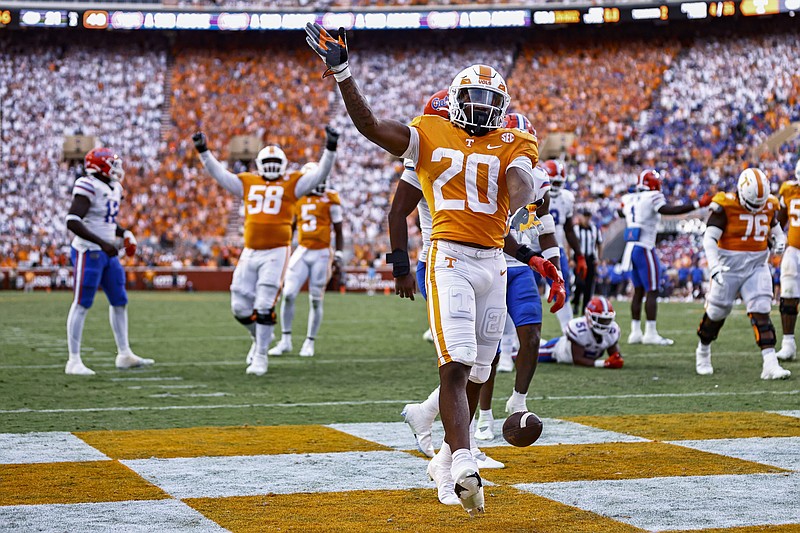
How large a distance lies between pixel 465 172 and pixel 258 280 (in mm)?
5562

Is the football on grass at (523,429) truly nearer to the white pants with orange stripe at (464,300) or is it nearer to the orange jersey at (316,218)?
the white pants with orange stripe at (464,300)

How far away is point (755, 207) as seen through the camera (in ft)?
30.8

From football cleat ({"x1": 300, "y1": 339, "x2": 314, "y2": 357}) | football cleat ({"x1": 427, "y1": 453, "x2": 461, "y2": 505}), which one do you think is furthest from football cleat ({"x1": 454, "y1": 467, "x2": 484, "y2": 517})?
football cleat ({"x1": 300, "y1": 339, "x2": 314, "y2": 357})

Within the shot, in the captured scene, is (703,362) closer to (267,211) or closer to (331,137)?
(331,137)

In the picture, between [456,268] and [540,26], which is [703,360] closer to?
[456,268]

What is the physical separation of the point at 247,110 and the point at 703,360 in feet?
92.3

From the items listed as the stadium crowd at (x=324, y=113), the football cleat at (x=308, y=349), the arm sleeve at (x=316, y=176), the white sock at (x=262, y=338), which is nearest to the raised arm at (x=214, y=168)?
the arm sleeve at (x=316, y=176)

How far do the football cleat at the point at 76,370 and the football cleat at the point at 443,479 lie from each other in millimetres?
6120

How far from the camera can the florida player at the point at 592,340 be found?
1033 cm

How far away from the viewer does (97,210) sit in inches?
398

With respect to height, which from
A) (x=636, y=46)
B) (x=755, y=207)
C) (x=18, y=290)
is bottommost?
(x=18, y=290)

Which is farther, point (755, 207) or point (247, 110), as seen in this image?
point (247, 110)

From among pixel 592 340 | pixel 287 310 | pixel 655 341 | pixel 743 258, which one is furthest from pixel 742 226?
pixel 287 310

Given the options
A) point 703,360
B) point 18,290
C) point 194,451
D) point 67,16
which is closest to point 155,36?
point 67,16
